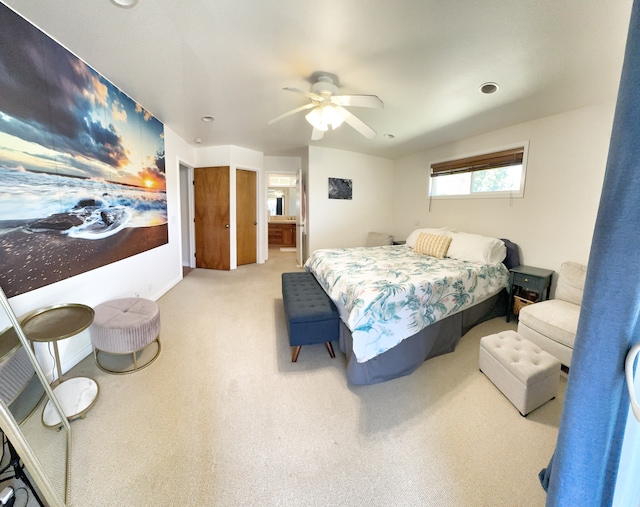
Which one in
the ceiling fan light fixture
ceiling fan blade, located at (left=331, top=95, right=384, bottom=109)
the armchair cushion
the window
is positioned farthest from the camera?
the window

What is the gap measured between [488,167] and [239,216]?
448 centimetres

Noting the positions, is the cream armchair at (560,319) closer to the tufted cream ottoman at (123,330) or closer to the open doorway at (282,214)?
the tufted cream ottoman at (123,330)

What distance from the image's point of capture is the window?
3.22 metres

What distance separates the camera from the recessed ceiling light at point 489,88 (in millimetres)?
2289

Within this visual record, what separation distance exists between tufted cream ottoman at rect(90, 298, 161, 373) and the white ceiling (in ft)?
6.80

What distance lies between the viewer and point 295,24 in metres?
1.61

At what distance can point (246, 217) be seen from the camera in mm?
5465

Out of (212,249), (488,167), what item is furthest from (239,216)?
(488,167)

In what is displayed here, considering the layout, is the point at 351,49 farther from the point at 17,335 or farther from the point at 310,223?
the point at 310,223

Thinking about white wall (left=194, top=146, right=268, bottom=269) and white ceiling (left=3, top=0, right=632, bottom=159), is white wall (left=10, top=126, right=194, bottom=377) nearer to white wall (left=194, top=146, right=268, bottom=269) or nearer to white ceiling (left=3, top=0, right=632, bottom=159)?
white wall (left=194, top=146, right=268, bottom=269)

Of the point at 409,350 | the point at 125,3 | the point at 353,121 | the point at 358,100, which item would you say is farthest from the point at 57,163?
the point at 409,350

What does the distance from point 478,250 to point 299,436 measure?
2.81 metres

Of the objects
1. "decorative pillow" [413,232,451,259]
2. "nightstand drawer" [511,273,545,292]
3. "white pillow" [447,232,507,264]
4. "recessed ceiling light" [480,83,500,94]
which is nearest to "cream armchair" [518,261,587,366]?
"nightstand drawer" [511,273,545,292]

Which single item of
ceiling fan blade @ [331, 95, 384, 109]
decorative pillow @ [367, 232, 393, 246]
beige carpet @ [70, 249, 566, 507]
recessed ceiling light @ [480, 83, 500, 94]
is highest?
recessed ceiling light @ [480, 83, 500, 94]
